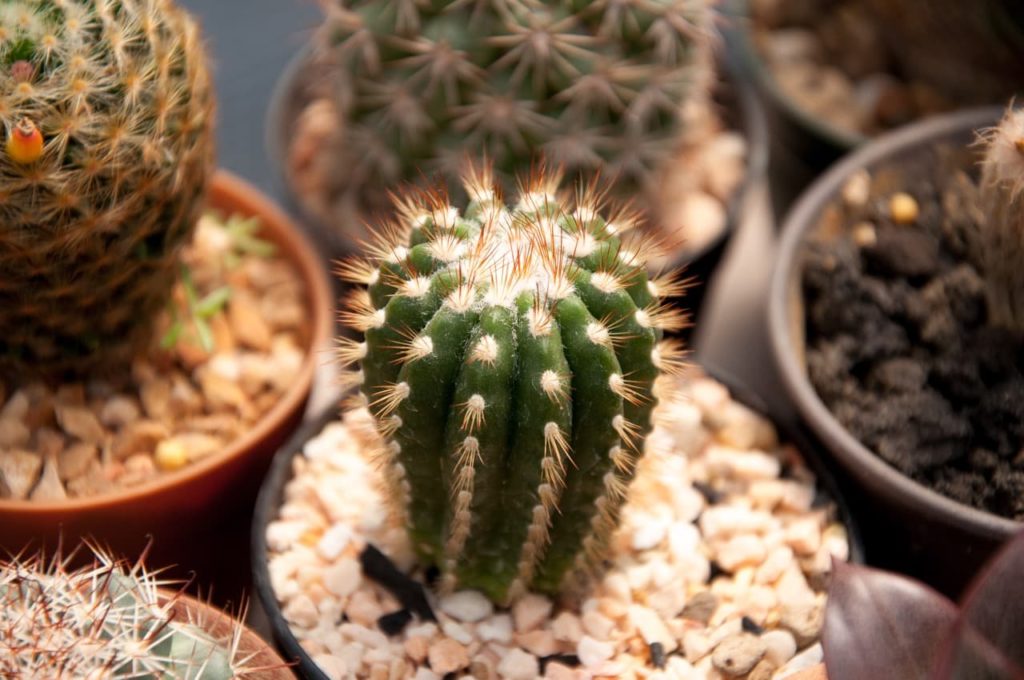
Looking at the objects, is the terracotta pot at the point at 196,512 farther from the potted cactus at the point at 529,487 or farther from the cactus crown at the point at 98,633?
the cactus crown at the point at 98,633

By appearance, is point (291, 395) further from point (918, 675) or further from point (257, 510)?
point (918, 675)

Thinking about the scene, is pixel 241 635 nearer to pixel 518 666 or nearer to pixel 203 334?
pixel 518 666

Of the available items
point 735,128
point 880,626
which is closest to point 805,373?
point 880,626

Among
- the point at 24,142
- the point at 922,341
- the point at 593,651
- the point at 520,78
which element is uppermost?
the point at 24,142

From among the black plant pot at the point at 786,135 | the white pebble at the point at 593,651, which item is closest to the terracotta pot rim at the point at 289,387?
the white pebble at the point at 593,651

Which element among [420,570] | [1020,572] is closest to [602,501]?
[420,570]

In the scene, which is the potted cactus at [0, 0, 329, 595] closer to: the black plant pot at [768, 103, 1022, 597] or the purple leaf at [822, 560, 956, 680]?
the black plant pot at [768, 103, 1022, 597]
